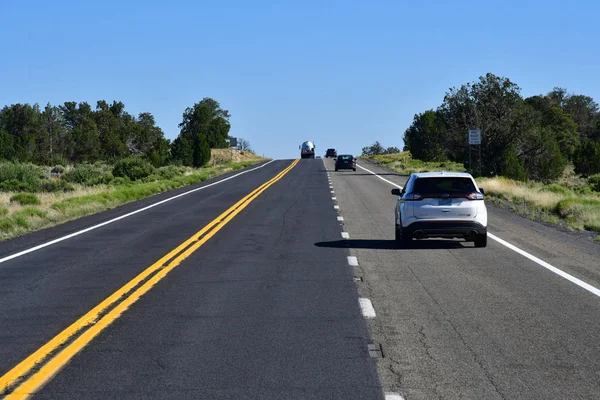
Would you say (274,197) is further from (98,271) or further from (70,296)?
(70,296)

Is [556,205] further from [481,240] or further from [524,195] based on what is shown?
[481,240]

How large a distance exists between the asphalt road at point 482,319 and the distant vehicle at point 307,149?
107478mm

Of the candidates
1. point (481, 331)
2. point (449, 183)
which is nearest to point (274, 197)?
point (449, 183)

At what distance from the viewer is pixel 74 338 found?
28.9ft

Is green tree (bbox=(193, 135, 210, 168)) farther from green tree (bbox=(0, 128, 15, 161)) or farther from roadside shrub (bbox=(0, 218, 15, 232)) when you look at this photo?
roadside shrub (bbox=(0, 218, 15, 232))

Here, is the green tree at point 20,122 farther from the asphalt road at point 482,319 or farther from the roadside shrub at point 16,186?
the asphalt road at point 482,319

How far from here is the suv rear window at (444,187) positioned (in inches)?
706

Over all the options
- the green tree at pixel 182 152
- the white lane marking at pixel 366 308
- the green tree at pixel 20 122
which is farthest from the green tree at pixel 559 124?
the white lane marking at pixel 366 308

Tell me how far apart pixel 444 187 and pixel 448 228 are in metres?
1.22

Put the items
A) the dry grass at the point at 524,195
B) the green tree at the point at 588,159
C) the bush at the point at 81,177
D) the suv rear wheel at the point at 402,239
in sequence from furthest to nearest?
the green tree at the point at 588,159 < the bush at the point at 81,177 < the dry grass at the point at 524,195 < the suv rear wheel at the point at 402,239

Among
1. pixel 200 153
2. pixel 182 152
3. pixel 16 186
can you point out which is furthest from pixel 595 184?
pixel 200 153

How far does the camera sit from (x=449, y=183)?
61.0ft

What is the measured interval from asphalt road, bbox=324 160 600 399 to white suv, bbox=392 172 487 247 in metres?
0.35

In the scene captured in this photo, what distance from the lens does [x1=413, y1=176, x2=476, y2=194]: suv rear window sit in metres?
17.9
